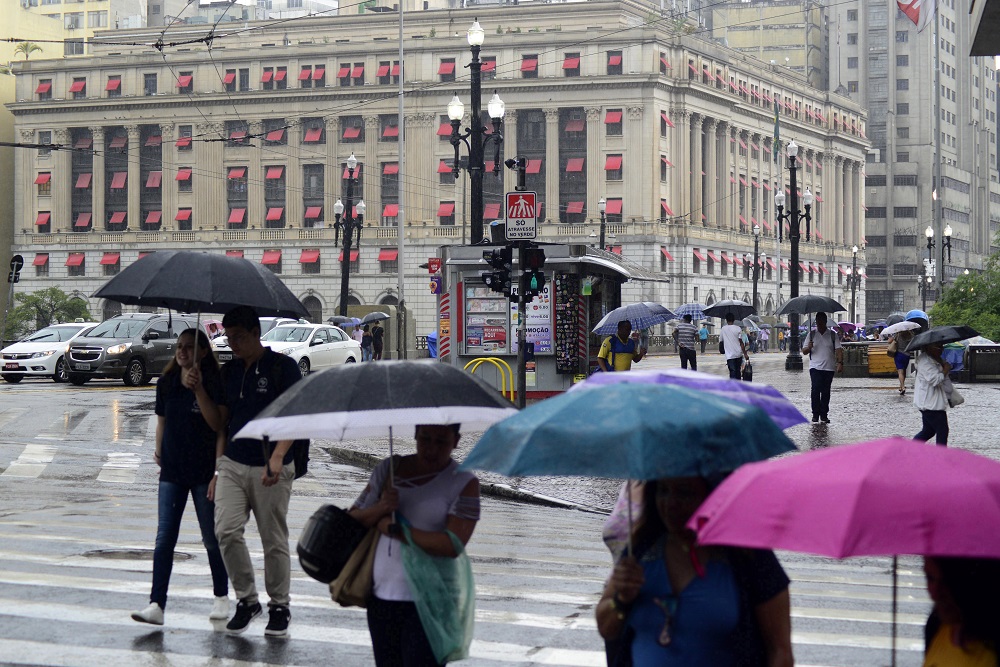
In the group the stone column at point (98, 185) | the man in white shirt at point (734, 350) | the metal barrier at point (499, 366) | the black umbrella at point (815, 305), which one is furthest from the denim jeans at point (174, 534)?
the stone column at point (98, 185)

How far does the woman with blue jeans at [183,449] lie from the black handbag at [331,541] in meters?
2.69

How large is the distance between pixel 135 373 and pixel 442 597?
3185 cm

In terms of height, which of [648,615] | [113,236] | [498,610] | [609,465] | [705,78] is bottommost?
[498,610]

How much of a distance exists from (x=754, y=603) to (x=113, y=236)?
338ft

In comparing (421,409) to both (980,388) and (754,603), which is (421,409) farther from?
(980,388)

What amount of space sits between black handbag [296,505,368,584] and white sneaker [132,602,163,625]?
10.0 feet

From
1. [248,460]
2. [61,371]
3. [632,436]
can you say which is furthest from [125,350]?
[632,436]

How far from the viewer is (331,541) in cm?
536

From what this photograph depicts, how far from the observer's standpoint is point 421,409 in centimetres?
518

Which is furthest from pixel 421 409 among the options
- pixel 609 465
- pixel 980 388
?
pixel 980 388

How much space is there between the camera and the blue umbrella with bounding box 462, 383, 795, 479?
13.1 feet

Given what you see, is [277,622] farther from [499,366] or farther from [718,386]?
[499,366]

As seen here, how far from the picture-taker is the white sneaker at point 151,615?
26.6 feet

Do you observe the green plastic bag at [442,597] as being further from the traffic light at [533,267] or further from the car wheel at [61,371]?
the car wheel at [61,371]
